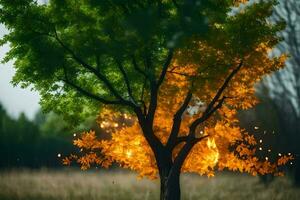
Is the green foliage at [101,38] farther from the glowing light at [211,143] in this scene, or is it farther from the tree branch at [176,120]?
the glowing light at [211,143]

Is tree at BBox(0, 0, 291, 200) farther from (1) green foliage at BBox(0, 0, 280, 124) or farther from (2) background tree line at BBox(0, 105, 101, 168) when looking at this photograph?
(2) background tree line at BBox(0, 105, 101, 168)

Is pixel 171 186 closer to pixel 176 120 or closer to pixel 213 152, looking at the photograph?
pixel 176 120

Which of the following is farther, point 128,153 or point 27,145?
point 27,145

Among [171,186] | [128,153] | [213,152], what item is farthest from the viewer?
[213,152]

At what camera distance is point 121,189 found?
98.6ft

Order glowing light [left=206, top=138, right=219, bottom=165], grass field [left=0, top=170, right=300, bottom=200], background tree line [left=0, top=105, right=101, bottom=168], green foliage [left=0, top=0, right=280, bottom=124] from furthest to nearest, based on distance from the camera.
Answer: background tree line [left=0, top=105, right=101, bottom=168]
grass field [left=0, top=170, right=300, bottom=200]
glowing light [left=206, top=138, right=219, bottom=165]
green foliage [left=0, top=0, right=280, bottom=124]

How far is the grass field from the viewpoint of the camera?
25.4m

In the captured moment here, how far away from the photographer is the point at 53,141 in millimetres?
50688

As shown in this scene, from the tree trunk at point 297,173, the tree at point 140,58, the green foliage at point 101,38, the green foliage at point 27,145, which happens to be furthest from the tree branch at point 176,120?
the green foliage at point 27,145

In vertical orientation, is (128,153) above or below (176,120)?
below

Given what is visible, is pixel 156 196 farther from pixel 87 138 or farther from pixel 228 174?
pixel 228 174

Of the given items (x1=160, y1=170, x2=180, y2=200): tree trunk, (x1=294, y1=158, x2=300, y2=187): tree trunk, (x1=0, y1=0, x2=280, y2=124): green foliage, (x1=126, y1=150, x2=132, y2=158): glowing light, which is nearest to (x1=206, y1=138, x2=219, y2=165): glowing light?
(x1=160, y1=170, x2=180, y2=200): tree trunk

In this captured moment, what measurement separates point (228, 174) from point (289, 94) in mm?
15435

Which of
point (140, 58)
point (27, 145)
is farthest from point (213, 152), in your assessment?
point (27, 145)
